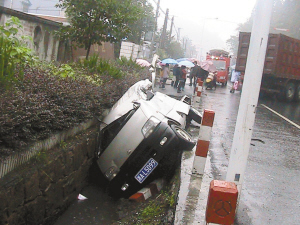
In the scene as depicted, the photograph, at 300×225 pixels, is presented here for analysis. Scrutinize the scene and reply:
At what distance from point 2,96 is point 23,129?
0.42 meters

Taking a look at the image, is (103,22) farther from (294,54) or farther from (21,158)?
(294,54)

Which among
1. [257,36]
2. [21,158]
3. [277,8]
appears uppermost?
[277,8]

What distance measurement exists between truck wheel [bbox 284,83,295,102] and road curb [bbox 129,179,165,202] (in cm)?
1601

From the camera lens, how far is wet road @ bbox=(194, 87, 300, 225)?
177 inches

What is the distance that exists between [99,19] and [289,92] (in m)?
13.1

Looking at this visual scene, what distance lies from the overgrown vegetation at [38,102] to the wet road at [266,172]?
6.62 feet

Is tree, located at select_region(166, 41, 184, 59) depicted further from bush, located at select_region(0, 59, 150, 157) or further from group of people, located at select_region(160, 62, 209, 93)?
bush, located at select_region(0, 59, 150, 157)

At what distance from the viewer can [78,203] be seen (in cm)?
613

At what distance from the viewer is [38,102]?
15.1 ft

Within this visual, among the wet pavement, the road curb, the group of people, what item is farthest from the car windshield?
the road curb

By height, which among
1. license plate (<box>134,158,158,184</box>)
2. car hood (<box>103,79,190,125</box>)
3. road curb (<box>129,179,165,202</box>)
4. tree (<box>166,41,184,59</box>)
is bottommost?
road curb (<box>129,179,165,202</box>)

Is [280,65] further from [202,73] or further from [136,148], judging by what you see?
[136,148]

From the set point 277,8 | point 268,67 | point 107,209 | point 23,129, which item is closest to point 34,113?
point 23,129

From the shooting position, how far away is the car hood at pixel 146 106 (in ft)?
22.4
